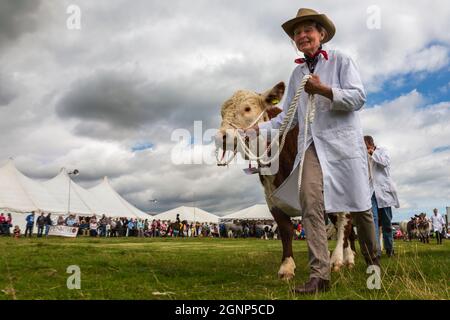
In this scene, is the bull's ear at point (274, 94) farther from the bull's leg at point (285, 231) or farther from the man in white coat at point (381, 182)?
the man in white coat at point (381, 182)

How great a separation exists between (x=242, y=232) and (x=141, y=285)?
3809cm

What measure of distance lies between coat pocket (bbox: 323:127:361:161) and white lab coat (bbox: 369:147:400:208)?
207 inches

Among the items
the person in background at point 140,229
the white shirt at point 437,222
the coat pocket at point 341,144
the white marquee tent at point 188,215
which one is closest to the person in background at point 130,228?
the person in background at point 140,229

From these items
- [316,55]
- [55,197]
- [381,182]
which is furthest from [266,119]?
[55,197]

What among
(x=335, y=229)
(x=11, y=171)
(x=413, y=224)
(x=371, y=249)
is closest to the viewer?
(x=371, y=249)

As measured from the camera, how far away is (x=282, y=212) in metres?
6.22

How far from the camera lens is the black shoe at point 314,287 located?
377 centimetres

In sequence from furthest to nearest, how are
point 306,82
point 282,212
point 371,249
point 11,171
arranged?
point 11,171
point 282,212
point 371,249
point 306,82

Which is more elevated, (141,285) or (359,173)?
(359,173)

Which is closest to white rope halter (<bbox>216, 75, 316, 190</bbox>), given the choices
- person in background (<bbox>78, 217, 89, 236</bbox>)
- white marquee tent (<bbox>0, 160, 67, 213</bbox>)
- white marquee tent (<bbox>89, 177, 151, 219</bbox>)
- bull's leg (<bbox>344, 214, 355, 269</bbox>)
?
bull's leg (<bbox>344, 214, 355, 269</bbox>)

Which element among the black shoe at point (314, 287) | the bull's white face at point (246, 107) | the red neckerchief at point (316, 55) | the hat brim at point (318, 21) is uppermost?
the hat brim at point (318, 21)

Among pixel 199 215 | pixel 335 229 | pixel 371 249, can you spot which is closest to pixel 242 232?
pixel 199 215

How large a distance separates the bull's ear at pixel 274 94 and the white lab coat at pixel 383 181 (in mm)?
4107
